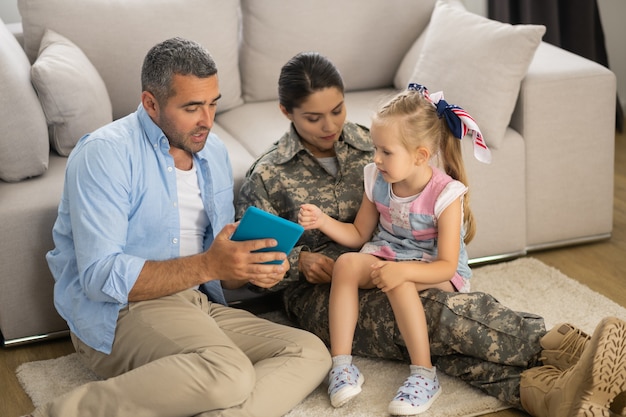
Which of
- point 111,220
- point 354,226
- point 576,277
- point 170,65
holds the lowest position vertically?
point 576,277

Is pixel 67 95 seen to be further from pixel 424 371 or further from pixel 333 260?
pixel 424 371

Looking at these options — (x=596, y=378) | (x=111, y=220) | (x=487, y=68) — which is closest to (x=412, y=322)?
(x=596, y=378)

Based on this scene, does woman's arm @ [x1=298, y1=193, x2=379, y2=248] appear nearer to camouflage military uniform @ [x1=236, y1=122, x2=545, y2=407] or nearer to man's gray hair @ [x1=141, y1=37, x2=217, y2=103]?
camouflage military uniform @ [x1=236, y1=122, x2=545, y2=407]

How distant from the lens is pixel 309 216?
2.42 m

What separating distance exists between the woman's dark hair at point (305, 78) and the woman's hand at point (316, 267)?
42cm

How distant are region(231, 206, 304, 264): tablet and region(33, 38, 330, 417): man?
0.03 meters

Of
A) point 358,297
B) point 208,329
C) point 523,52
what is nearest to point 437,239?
point 358,297

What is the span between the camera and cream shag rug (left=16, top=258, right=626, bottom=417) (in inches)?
89.0

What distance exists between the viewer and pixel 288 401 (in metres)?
2.21

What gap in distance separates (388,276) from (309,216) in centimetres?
28

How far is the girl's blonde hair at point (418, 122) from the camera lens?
7.55 ft

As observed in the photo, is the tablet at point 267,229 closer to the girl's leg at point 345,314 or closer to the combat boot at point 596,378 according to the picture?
the girl's leg at point 345,314

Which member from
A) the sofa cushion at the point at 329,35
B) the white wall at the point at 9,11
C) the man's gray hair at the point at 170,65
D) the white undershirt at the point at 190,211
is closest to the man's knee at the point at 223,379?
the white undershirt at the point at 190,211

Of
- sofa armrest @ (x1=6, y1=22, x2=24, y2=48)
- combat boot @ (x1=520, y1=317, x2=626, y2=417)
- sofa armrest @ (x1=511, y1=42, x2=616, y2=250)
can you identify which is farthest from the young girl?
sofa armrest @ (x1=6, y1=22, x2=24, y2=48)
